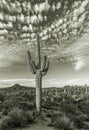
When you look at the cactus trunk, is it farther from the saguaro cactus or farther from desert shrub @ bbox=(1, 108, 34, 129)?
desert shrub @ bbox=(1, 108, 34, 129)

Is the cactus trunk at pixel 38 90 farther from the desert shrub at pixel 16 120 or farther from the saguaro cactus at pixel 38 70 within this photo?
the desert shrub at pixel 16 120

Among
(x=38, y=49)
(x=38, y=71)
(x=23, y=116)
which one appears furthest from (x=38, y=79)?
(x=23, y=116)

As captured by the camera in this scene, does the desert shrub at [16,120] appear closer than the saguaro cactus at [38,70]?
Yes

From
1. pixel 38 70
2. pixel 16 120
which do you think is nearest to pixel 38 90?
pixel 38 70

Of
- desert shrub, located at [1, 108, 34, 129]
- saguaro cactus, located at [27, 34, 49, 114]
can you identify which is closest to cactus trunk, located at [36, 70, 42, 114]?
saguaro cactus, located at [27, 34, 49, 114]

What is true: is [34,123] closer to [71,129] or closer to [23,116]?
[23,116]

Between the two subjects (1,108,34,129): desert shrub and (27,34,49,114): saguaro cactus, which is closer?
(1,108,34,129): desert shrub

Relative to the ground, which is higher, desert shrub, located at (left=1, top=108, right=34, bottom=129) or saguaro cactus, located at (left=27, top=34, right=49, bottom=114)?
saguaro cactus, located at (left=27, top=34, right=49, bottom=114)

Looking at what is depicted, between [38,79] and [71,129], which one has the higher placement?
[38,79]

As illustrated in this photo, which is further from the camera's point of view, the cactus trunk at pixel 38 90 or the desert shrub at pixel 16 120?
the cactus trunk at pixel 38 90

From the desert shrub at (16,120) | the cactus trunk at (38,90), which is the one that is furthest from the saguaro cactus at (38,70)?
the desert shrub at (16,120)

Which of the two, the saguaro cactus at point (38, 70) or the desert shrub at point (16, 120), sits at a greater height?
the saguaro cactus at point (38, 70)
